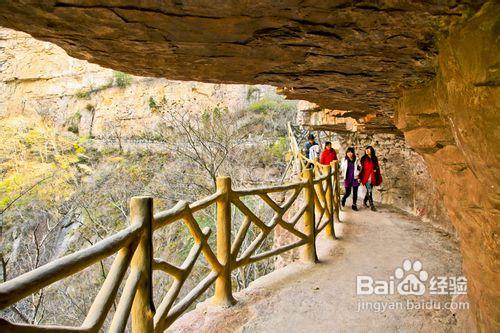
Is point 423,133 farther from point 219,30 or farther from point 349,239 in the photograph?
point 349,239

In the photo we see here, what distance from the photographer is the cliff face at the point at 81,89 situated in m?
25.4

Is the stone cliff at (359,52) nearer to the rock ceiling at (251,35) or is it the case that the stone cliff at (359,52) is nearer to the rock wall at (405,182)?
the rock ceiling at (251,35)

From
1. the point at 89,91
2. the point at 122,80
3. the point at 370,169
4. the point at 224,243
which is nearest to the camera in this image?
the point at 224,243

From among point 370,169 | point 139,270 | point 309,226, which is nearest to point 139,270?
point 139,270

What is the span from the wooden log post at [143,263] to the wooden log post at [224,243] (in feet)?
4.00

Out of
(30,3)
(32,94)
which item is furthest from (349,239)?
(32,94)

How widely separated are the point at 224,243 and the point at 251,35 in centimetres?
202

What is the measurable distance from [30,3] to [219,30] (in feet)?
2.69

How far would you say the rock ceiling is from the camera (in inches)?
58.9

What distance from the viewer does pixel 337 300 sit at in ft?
11.6

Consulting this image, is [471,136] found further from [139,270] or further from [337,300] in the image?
[337,300]

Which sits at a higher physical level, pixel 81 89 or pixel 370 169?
pixel 81 89

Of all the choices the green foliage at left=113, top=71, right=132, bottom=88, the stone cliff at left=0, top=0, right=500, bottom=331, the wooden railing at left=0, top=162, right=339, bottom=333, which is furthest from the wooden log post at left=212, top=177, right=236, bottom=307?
the green foliage at left=113, top=71, right=132, bottom=88

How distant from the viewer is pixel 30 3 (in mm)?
1459
